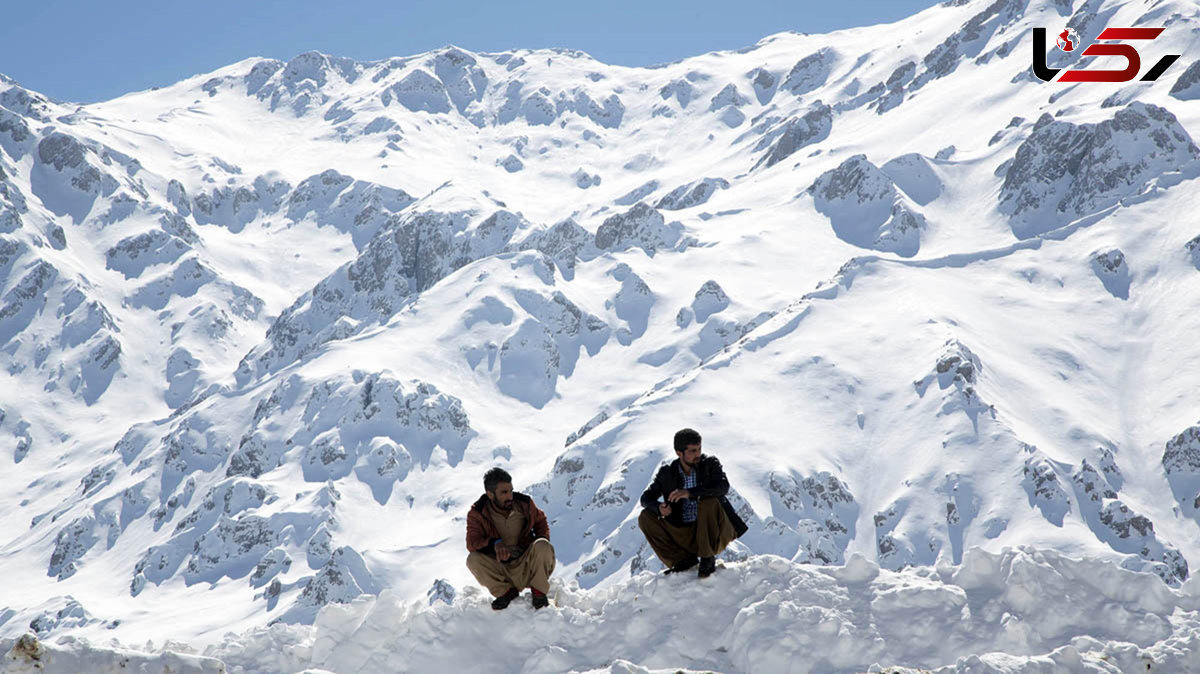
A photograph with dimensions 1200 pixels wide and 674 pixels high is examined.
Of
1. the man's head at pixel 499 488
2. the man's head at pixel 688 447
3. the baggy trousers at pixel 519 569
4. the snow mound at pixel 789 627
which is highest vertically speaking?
the man's head at pixel 499 488

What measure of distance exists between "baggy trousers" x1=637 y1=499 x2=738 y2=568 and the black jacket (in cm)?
8

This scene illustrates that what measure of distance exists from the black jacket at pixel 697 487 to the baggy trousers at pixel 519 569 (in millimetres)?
1505

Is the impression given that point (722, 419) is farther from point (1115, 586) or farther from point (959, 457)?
point (1115, 586)

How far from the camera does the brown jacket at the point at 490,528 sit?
1582 centimetres

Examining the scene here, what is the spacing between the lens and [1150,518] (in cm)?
18225

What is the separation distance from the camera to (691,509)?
1581cm

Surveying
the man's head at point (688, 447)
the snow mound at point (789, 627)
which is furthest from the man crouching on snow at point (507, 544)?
the man's head at point (688, 447)

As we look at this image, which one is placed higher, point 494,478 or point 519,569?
point 494,478

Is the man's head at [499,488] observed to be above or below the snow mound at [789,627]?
above

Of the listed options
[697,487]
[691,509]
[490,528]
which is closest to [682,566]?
[691,509]

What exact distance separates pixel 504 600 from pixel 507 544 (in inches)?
29.8

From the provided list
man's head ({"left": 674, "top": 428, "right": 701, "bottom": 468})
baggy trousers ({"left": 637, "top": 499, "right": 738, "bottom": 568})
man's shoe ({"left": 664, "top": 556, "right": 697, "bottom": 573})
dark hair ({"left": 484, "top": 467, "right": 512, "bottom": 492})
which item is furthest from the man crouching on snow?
man's head ({"left": 674, "top": 428, "right": 701, "bottom": 468})

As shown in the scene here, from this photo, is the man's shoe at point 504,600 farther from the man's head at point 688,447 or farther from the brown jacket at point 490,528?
the man's head at point 688,447

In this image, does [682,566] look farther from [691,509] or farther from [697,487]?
[697,487]
